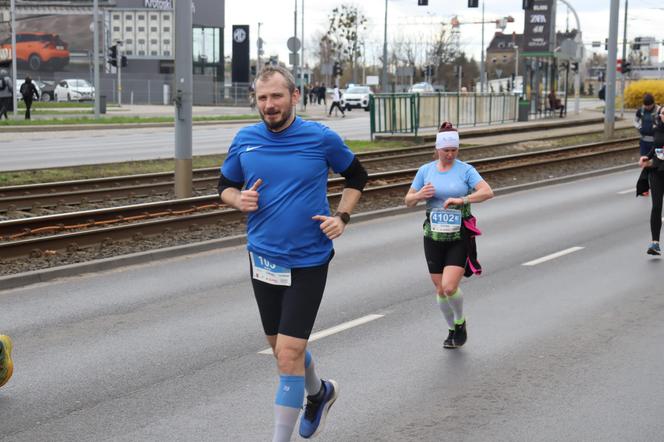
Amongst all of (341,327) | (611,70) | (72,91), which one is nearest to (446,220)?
(341,327)

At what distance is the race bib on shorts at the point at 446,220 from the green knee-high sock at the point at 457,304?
485 mm

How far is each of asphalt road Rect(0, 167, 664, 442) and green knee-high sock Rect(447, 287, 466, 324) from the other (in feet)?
0.95

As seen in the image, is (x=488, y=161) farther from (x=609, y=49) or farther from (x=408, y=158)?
(x=609, y=49)

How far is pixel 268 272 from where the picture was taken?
17.5 ft

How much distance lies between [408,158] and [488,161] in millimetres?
2560

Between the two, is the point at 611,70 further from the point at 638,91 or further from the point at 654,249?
the point at 638,91

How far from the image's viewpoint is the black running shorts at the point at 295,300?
525 centimetres

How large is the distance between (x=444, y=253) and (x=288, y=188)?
294 centimetres

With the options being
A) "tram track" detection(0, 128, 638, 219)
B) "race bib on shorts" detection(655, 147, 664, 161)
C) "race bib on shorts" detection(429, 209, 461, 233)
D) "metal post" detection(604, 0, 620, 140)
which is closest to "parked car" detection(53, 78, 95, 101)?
"metal post" detection(604, 0, 620, 140)

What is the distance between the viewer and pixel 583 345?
8211 mm

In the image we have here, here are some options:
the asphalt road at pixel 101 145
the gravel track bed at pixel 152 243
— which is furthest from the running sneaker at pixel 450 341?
the asphalt road at pixel 101 145

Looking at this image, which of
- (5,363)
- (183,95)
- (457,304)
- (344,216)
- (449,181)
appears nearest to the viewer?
(344,216)

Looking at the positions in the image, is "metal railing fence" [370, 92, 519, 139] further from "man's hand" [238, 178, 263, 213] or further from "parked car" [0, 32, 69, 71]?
"parked car" [0, 32, 69, 71]

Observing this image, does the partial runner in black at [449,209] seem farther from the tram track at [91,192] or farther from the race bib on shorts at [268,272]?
the tram track at [91,192]
